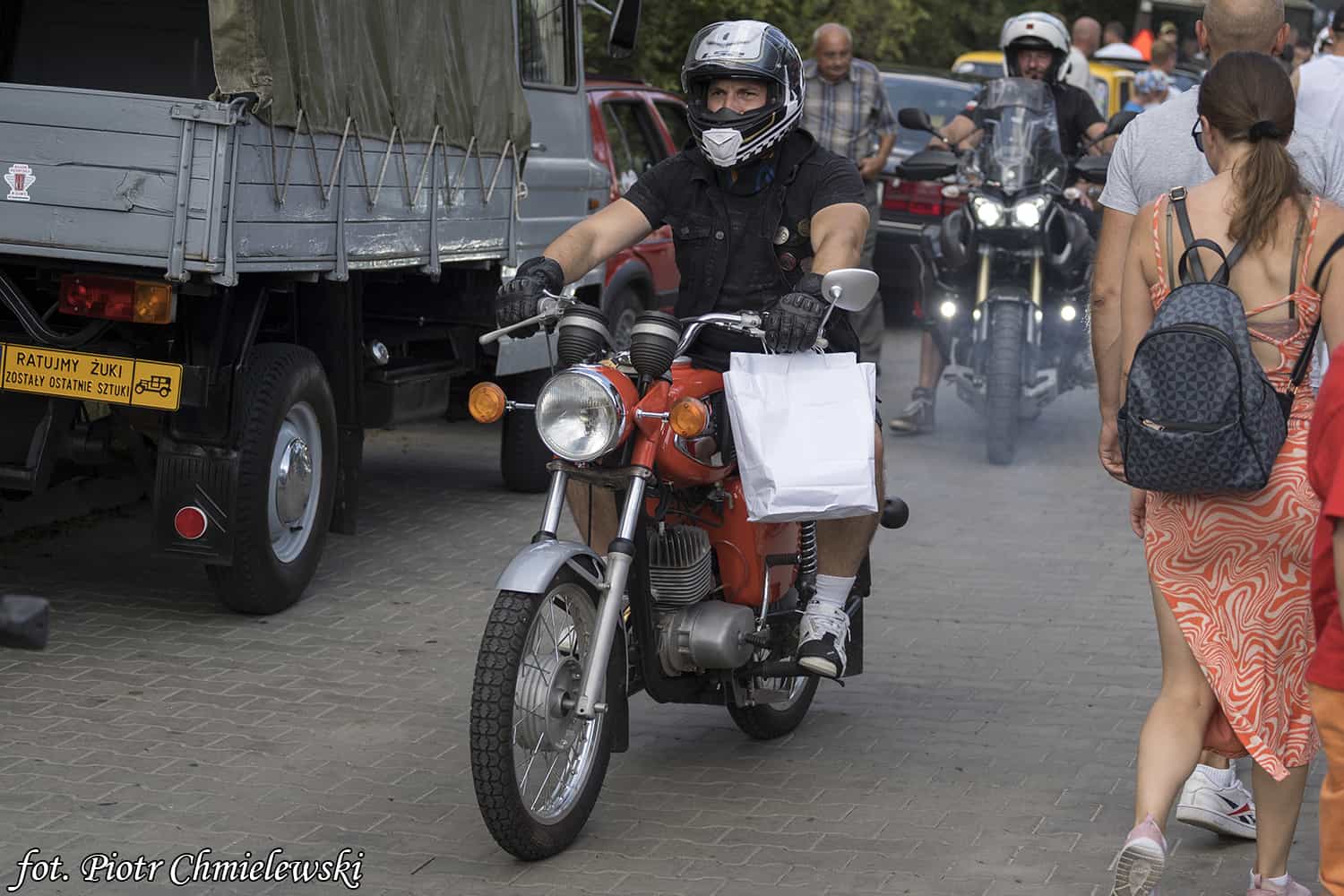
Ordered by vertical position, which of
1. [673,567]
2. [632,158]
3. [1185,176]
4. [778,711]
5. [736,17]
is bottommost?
[778,711]

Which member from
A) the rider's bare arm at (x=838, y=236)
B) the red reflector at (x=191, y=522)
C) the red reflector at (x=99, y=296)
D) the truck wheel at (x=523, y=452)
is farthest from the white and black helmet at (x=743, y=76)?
the truck wheel at (x=523, y=452)

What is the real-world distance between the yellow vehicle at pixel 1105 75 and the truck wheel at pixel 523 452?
10.7m

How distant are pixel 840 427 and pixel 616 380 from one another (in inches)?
22.4

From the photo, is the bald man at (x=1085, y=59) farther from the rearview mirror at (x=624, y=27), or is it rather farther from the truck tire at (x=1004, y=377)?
the rearview mirror at (x=624, y=27)

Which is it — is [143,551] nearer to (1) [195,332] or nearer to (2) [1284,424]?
(1) [195,332]

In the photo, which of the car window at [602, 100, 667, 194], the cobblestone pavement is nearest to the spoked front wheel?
the cobblestone pavement

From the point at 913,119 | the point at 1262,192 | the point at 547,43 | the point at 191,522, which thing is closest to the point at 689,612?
the point at 1262,192

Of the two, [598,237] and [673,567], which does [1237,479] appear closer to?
[673,567]

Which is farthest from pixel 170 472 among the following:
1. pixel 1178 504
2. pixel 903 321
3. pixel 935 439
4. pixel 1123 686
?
pixel 903 321

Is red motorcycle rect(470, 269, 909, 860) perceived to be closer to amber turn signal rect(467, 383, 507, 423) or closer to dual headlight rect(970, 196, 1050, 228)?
amber turn signal rect(467, 383, 507, 423)

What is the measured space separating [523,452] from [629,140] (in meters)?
2.79

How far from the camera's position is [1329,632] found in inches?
137

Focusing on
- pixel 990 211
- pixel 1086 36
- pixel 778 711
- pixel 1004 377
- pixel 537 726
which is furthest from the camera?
pixel 1086 36

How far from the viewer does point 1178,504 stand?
4.36m
